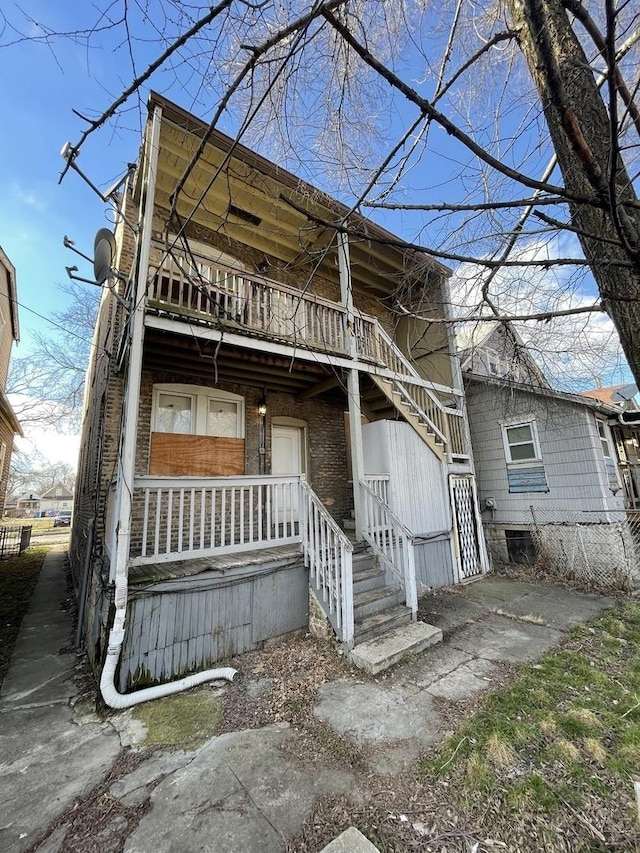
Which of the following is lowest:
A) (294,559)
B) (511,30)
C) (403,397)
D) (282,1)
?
(294,559)

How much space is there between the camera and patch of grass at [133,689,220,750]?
2912 millimetres

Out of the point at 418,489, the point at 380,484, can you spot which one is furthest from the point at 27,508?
the point at 418,489

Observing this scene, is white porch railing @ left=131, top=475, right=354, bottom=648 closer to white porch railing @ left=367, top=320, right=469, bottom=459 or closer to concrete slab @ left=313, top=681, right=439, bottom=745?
concrete slab @ left=313, top=681, right=439, bottom=745

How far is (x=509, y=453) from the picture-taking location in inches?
377

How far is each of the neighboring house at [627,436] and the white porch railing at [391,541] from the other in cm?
675

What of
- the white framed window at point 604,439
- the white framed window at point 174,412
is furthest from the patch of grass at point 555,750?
the white framed window at point 604,439

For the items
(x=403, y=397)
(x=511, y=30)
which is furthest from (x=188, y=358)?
(x=511, y=30)

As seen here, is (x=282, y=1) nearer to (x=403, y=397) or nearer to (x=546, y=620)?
(x=403, y=397)

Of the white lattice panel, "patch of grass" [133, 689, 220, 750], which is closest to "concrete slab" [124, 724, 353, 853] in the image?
"patch of grass" [133, 689, 220, 750]

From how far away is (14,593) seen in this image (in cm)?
791

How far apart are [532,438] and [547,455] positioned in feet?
1.83

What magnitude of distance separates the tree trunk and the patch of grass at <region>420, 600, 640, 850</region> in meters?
2.56

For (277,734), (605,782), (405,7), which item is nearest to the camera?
(605,782)

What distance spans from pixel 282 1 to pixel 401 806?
195 inches
